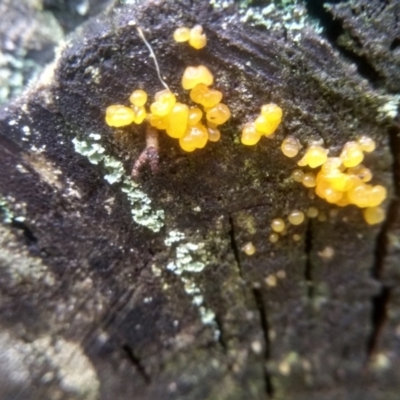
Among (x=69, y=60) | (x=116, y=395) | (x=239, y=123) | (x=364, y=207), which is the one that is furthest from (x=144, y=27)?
(x=116, y=395)

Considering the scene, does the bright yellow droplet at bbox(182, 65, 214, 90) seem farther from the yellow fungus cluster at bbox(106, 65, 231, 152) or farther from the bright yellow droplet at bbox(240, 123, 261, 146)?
the bright yellow droplet at bbox(240, 123, 261, 146)

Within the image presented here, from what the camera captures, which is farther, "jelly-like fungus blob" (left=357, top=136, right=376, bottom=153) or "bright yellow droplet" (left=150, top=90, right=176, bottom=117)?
"jelly-like fungus blob" (left=357, top=136, right=376, bottom=153)

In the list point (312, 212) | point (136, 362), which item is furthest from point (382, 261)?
point (136, 362)

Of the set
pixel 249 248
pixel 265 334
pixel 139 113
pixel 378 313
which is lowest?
pixel 378 313

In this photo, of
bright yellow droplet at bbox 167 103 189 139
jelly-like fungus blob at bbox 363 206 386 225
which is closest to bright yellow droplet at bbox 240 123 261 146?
bright yellow droplet at bbox 167 103 189 139

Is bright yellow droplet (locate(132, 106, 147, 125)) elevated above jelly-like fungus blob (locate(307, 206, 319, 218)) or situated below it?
above

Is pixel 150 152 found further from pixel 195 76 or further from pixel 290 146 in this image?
pixel 290 146
